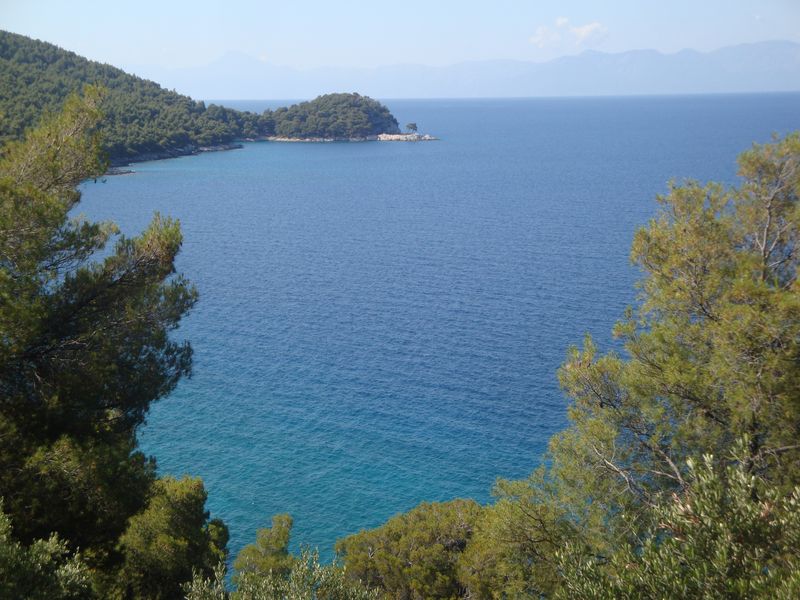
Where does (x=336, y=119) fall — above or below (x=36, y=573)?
above

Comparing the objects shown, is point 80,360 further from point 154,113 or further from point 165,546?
point 154,113

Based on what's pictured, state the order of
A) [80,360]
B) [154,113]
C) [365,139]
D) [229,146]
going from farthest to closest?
[365,139] → [229,146] → [154,113] → [80,360]

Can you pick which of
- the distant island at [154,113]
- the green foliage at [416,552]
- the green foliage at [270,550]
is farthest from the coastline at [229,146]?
the green foliage at [416,552]

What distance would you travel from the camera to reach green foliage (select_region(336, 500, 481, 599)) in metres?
15.3

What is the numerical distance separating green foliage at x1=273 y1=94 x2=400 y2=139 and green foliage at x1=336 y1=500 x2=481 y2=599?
145383 millimetres

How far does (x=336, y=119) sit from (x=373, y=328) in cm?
12836

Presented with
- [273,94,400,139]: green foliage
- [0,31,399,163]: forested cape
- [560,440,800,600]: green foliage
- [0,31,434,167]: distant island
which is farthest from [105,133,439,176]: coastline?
[560,440,800,600]: green foliage

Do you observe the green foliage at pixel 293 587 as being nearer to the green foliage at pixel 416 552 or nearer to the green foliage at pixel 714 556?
the green foliage at pixel 714 556

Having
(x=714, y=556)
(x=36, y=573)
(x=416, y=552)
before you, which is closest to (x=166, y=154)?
(x=416, y=552)

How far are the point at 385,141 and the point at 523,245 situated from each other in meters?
106

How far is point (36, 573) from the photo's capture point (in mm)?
7301

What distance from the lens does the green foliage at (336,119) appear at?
154 meters

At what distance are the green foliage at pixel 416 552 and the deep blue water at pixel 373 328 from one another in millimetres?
5606

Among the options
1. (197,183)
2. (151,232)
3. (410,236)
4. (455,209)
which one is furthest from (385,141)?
(151,232)
